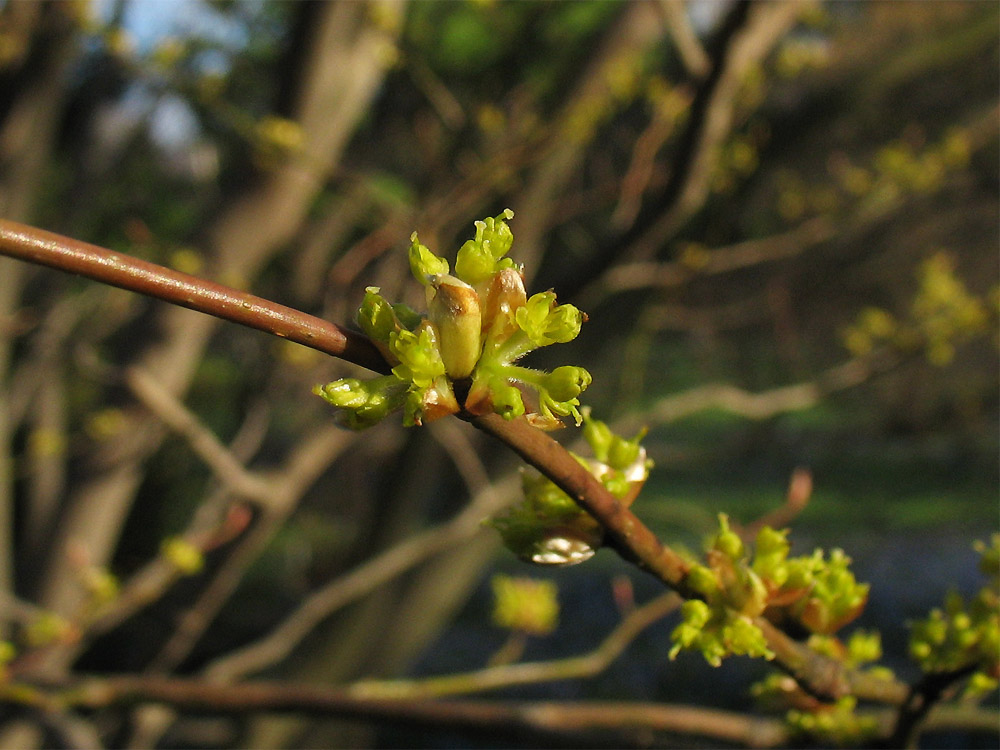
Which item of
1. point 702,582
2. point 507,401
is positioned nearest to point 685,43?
point 702,582

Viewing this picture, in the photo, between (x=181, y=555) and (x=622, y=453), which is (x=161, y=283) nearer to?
(x=622, y=453)

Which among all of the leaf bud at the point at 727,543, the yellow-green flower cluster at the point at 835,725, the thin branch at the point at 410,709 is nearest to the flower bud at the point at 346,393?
the leaf bud at the point at 727,543

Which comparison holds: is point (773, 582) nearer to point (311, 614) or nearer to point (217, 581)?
point (311, 614)

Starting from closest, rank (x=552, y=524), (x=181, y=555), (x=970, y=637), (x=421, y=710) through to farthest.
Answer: (x=552, y=524) < (x=970, y=637) < (x=421, y=710) < (x=181, y=555)

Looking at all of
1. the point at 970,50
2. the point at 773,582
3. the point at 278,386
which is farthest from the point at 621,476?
the point at 970,50

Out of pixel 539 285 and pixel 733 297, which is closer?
pixel 539 285

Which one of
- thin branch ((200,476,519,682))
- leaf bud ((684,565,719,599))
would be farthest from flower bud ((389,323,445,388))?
thin branch ((200,476,519,682))
